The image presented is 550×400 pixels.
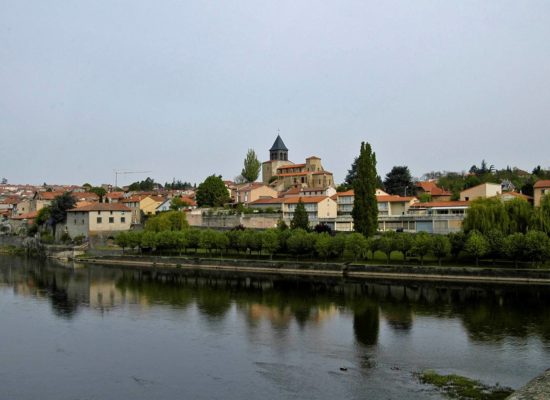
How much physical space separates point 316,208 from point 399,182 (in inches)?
628

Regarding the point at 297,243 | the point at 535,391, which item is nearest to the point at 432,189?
the point at 297,243

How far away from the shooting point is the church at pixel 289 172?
264 feet

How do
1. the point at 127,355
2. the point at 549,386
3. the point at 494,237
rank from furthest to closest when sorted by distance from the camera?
the point at 494,237, the point at 127,355, the point at 549,386

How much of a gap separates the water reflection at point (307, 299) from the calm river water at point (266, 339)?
3.7 inches

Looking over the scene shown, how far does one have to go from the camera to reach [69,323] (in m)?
25.9

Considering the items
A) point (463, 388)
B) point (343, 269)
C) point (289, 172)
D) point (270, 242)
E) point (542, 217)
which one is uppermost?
point (289, 172)

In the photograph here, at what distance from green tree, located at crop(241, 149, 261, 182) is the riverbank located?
46287 mm

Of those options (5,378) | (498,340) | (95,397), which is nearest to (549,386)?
(498,340)

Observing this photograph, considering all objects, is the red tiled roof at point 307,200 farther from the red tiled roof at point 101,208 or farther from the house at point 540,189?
the house at point 540,189

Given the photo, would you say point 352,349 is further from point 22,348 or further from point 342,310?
point 22,348

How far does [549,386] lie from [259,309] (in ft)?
53.7

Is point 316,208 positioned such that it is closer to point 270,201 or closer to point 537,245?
point 270,201

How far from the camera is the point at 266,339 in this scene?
72.2 feet

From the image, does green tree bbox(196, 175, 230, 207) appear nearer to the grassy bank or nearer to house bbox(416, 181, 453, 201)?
house bbox(416, 181, 453, 201)
